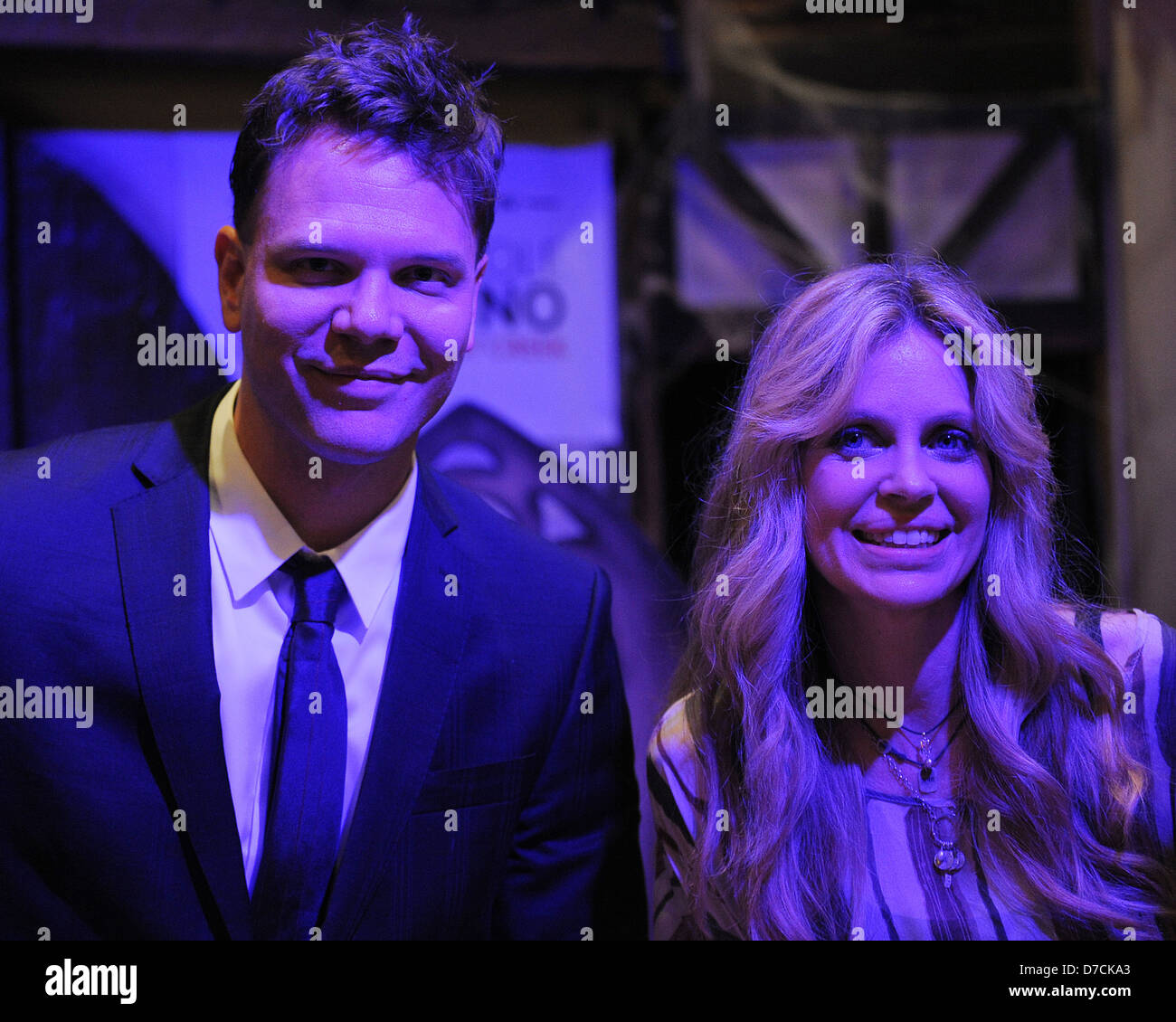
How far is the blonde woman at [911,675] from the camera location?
1624mm

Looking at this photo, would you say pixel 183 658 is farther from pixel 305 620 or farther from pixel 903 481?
pixel 903 481

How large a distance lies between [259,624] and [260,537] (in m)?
0.14

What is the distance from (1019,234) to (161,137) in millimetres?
1777

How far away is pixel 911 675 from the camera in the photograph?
171 centimetres

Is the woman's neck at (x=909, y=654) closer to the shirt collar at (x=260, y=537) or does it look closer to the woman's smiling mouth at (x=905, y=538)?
the woman's smiling mouth at (x=905, y=538)

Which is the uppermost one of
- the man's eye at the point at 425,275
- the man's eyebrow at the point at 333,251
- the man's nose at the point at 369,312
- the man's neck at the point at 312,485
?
A: the man's eyebrow at the point at 333,251

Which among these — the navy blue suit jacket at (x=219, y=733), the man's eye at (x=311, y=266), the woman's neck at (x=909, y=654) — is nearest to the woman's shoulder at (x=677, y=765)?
the navy blue suit jacket at (x=219, y=733)

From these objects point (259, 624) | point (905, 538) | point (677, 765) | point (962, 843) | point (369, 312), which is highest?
point (369, 312)

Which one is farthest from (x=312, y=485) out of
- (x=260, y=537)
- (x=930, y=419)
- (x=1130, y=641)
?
(x=1130, y=641)

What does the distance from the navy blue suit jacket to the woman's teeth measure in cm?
50
